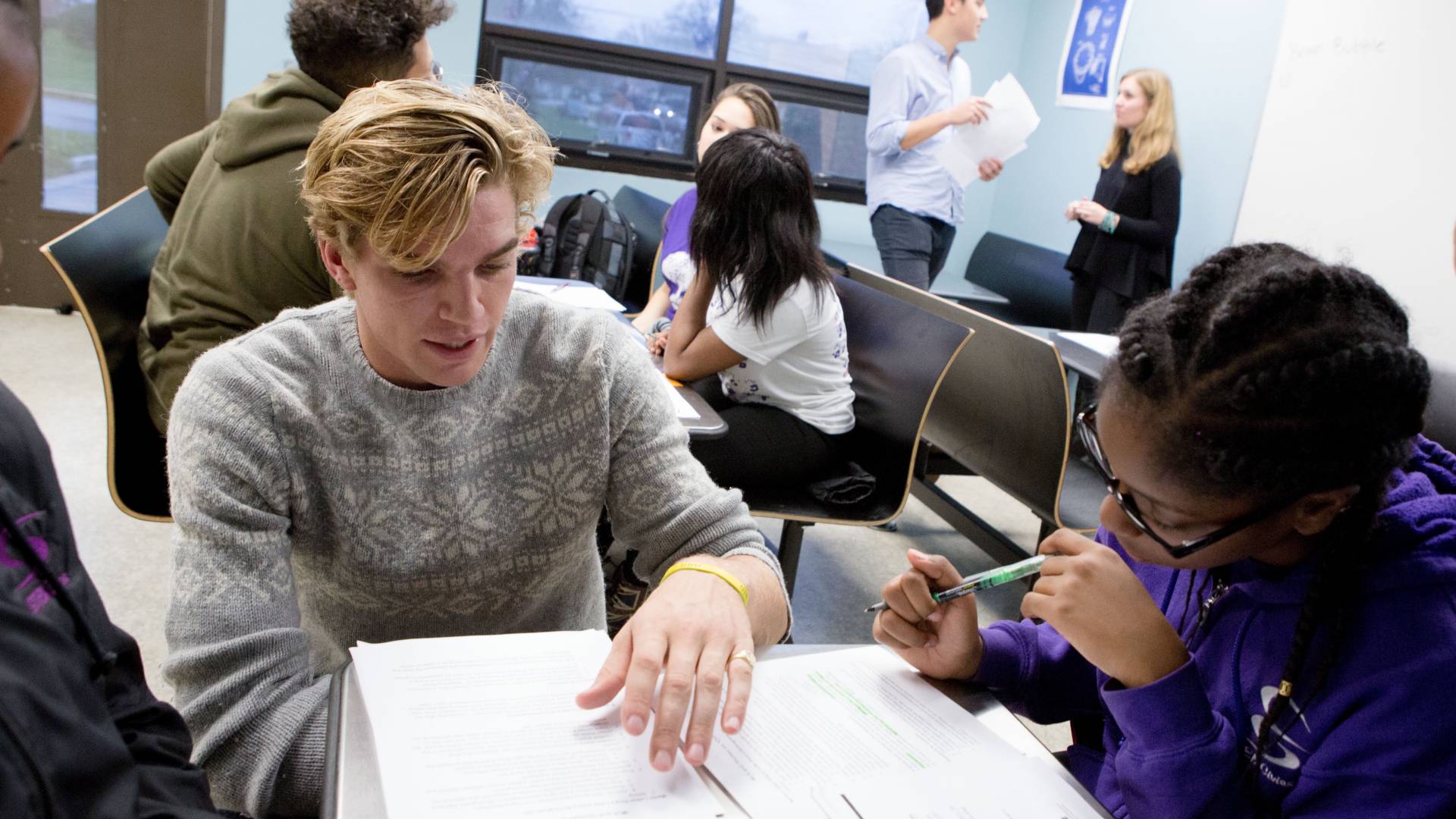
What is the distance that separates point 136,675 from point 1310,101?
13.5 feet

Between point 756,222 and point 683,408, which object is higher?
point 756,222

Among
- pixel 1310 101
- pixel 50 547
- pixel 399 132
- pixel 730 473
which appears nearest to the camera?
pixel 50 547

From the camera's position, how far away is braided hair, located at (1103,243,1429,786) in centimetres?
75

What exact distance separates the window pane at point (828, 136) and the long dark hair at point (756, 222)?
3.17m

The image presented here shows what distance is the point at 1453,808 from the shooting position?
2.36ft

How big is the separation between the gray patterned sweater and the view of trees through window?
408 cm

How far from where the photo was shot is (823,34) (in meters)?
5.37

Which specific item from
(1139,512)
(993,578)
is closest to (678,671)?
(993,578)

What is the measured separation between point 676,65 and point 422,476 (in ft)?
15.0

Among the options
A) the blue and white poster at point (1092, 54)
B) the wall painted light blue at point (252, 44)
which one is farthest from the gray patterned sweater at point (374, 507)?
the blue and white poster at point (1092, 54)

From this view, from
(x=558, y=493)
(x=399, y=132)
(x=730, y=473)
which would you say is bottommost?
(x=730, y=473)

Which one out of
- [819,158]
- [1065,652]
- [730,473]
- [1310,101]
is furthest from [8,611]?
[819,158]

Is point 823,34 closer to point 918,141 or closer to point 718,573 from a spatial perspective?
point 918,141

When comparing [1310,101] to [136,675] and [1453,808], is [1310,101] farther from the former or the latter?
[136,675]
